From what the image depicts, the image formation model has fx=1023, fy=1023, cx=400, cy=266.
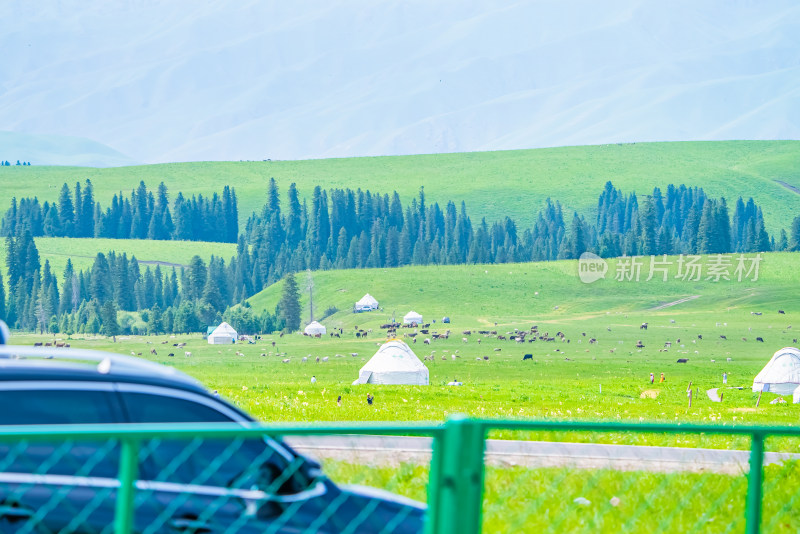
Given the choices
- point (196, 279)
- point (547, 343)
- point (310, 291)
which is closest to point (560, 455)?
point (547, 343)

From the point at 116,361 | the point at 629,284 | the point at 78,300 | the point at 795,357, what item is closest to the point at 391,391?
the point at 795,357

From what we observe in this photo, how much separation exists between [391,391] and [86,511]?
41.1m

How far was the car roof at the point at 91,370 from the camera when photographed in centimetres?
581

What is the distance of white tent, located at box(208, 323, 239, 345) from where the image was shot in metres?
141

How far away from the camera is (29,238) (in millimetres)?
192625

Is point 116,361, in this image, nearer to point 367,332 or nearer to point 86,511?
point 86,511

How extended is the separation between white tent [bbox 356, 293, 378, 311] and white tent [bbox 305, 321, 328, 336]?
14329 millimetres

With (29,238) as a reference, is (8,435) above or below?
below

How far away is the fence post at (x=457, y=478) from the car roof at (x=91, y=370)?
1730 mm

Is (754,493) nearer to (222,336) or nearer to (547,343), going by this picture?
(547,343)

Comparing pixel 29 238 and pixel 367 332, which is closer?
pixel 367 332

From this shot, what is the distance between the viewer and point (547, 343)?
132 metres

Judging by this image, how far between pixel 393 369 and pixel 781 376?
77.1 ft

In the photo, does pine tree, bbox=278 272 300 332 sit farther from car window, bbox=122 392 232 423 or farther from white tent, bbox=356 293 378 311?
car window, bbox=122 392 232 423
